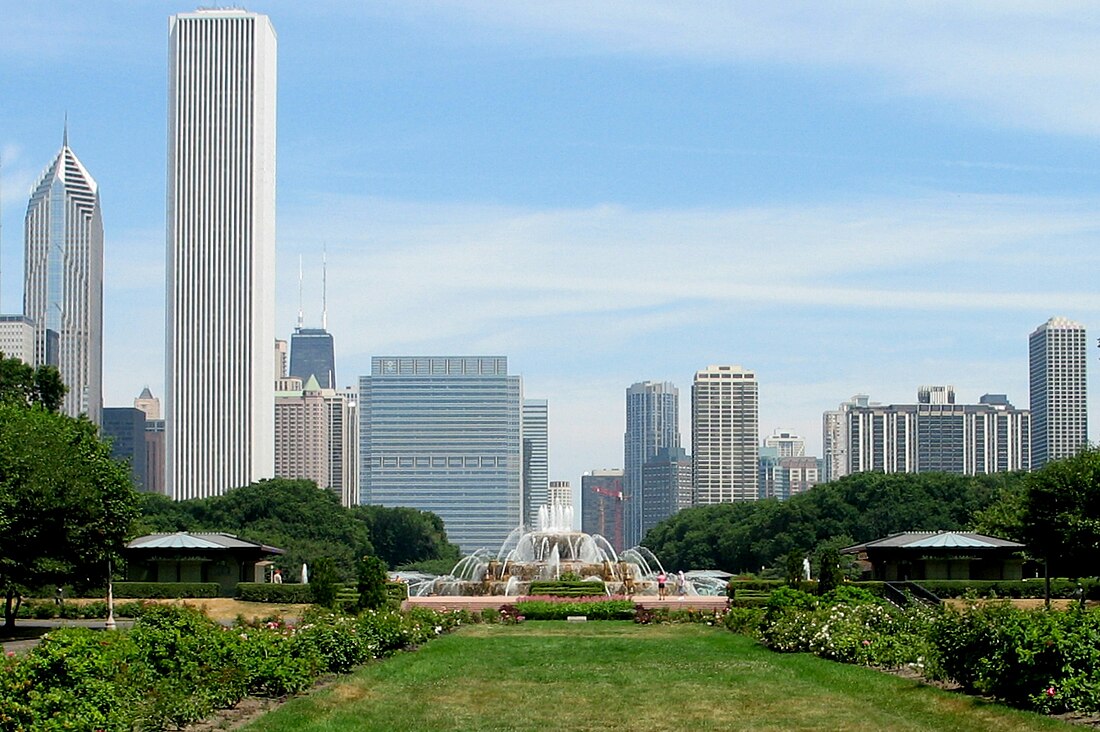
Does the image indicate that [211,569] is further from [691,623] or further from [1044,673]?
[1044,673]

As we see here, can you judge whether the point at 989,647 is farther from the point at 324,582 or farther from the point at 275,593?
the point at 275,593

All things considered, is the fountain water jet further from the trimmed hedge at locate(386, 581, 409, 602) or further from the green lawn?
the green lawn

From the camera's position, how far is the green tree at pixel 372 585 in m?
39.4

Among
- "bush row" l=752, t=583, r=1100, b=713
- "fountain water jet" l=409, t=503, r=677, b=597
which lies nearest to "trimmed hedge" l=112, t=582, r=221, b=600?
"fountain water jet" l=409, t=503, r=677, b=597

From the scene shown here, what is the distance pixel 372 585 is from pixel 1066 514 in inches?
836

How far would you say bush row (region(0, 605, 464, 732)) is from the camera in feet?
47.3

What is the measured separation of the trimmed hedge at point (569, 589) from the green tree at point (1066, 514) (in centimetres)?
1428

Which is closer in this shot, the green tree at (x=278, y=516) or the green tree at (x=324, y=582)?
the green tree at (x=324, y=582)

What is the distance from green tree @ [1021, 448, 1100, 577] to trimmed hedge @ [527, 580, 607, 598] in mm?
14285

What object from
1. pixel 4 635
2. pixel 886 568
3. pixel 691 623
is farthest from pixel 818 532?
pixel 4 635

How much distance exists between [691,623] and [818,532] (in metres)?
70.6

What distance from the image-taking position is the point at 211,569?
61.1 meters

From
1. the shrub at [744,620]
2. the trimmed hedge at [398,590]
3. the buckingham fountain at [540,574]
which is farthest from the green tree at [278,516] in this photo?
the shrub at [744,620]

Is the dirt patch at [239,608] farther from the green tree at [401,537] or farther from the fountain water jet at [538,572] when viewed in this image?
the green tree at [401,537]
